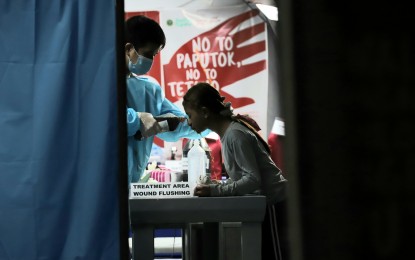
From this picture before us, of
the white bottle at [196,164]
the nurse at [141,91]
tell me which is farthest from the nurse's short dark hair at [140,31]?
the white bottle at [196,164]

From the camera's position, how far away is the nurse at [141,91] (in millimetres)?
3395

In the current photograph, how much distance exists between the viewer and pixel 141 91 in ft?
11.9

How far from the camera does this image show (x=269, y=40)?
643 centimetres

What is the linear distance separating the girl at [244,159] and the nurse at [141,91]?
0.85 feet

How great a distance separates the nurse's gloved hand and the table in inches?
24.2

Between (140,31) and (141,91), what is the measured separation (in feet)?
1.11
